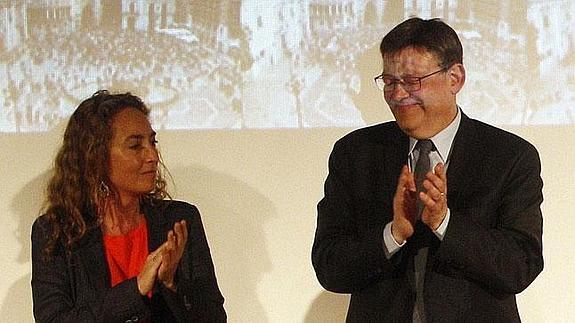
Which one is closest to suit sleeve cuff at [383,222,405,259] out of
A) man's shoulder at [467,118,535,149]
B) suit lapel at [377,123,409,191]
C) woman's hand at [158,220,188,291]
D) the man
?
the man

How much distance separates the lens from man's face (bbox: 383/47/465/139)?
2012 millimetres

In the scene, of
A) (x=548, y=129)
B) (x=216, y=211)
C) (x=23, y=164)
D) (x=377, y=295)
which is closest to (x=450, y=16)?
(x=548, y=129)

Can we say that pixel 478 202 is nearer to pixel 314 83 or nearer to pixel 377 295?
pixel 377 295

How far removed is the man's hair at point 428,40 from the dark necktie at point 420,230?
178mm

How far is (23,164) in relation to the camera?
9.67 ft

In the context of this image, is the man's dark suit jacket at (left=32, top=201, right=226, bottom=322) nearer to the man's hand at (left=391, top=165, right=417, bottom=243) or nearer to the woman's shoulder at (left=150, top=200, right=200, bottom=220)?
the woman's shoulder at (left=150, top=200, right=200, bottom=220)

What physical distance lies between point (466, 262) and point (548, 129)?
1.08m

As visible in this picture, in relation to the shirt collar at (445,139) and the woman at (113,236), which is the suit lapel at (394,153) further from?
the woman at (113,236)

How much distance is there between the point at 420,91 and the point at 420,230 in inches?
10.9

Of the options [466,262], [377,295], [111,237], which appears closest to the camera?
[466,262]

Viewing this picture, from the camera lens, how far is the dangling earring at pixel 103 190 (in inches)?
92.0

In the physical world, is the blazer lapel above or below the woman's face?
below

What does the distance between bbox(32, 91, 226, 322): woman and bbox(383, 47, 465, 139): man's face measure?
0.53 meters

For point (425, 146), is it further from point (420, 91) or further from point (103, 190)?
point (103, 190)
